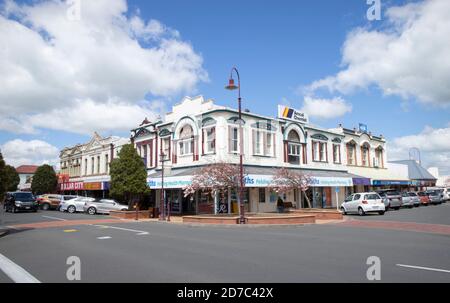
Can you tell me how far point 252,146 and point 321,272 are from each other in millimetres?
21281

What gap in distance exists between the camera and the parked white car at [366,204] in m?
26.0

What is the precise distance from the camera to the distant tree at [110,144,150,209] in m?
27.5

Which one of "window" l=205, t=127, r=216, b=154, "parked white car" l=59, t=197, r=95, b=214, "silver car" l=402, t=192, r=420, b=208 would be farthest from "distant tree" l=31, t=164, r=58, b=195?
"silver car" l=402, t=192, r=420, b=208

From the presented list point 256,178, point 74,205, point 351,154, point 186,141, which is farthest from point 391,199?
point 74,205

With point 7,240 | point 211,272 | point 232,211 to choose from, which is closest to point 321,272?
point 211,272

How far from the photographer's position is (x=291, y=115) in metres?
32.6

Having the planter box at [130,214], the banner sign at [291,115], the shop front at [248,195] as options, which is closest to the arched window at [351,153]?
the shop front at [248,195]

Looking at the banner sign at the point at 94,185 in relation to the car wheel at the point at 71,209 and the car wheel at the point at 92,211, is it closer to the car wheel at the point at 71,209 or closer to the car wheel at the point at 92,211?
the car wheel at the point at 71,209

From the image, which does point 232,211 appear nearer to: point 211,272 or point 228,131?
point 228,131

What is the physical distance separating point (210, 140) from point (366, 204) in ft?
39.0

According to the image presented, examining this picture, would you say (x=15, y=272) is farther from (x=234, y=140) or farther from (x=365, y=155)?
(x=365, y=155)

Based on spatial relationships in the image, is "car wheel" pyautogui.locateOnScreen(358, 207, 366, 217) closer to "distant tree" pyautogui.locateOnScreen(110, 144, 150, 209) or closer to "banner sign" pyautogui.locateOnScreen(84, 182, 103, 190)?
"distant tree" pyautogui.locateOnScreen(110, 144, 150, 209)

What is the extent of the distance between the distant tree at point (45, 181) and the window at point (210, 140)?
3067 cm
